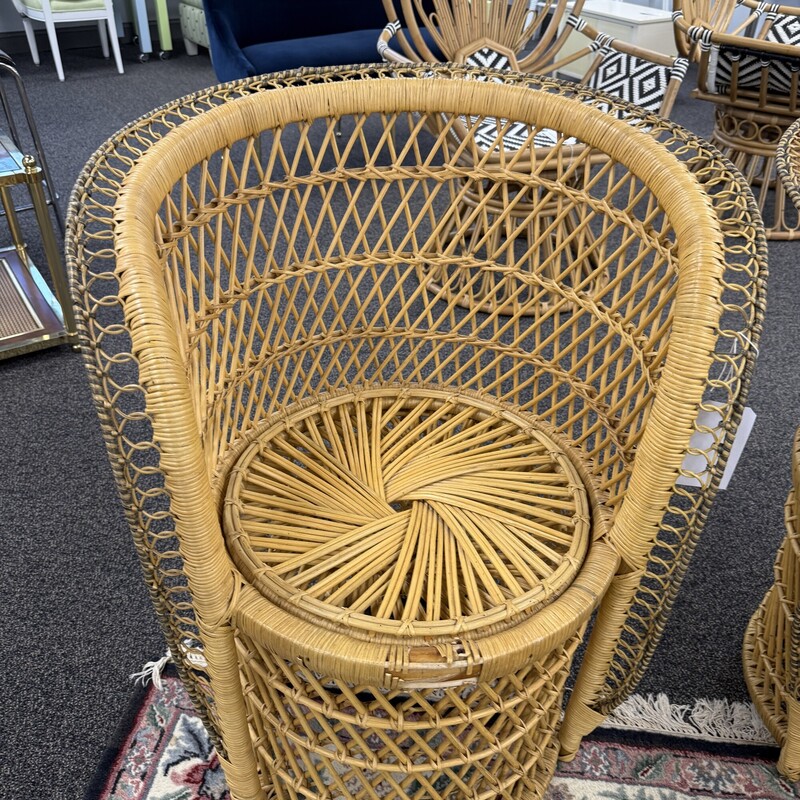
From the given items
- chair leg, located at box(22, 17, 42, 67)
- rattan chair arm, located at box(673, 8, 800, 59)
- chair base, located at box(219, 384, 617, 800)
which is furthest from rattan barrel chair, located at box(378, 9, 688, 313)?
chair leg, located at box(22, 17, 42, 67)

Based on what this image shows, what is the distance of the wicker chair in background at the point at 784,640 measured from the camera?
89 cm

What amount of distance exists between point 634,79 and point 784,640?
1.65m

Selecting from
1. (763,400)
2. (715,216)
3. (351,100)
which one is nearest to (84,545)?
(351,100)

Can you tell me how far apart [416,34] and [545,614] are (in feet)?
5.54

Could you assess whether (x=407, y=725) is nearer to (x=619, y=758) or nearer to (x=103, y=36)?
(x=619, y=758)

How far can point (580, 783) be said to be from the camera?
965 millimetres

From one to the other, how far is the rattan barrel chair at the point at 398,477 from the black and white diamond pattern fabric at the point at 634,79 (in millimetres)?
1116

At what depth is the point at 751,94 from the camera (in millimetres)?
2211

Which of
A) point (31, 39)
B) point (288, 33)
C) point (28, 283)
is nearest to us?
point (28, 283)

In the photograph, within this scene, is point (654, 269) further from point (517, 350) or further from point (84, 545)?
point (84, 545)

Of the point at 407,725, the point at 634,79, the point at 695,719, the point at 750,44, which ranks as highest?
the point at 750,44

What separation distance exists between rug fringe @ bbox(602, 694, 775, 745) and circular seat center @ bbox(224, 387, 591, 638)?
0.36 m

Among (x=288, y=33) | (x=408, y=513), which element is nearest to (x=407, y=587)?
(x=408, y=513)

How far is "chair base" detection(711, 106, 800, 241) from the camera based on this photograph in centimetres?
226
